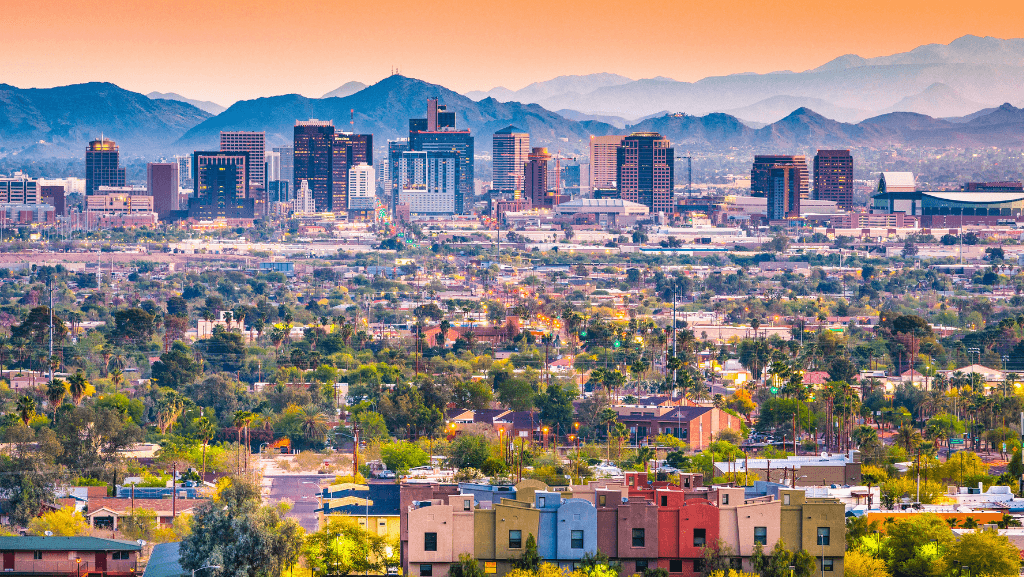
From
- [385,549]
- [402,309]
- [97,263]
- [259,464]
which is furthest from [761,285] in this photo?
[385,549]

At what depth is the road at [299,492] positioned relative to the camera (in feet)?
144

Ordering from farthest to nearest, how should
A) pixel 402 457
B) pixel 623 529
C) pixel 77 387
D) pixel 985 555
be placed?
1. pixel 77 387
2. pixel 402 457
3. pixel 985 555
4. pixel 623 529

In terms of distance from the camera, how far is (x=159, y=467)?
51.7 meters

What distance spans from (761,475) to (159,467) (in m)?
18.2

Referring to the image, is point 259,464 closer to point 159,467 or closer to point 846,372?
point 159,467

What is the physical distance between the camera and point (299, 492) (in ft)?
160

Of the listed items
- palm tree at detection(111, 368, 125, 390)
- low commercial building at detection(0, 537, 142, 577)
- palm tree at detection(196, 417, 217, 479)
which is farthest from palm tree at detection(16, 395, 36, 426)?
low commercial building at detection(0, 537, 142, 577)

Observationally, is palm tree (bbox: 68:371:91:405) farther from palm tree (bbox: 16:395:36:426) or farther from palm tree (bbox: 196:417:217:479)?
palm tree (bbox: 196:417:217:479)

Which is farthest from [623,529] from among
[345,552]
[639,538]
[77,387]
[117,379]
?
[117,379]

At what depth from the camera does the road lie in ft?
144

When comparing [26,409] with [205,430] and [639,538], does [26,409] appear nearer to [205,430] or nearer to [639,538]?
[205,430]

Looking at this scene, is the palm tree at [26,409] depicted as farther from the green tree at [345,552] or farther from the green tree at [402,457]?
the green tree at [345,552]

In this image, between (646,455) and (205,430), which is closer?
(646,455)

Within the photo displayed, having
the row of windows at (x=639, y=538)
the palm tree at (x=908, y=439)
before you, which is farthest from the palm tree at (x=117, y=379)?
the row of windows at (x=639, y=538)
